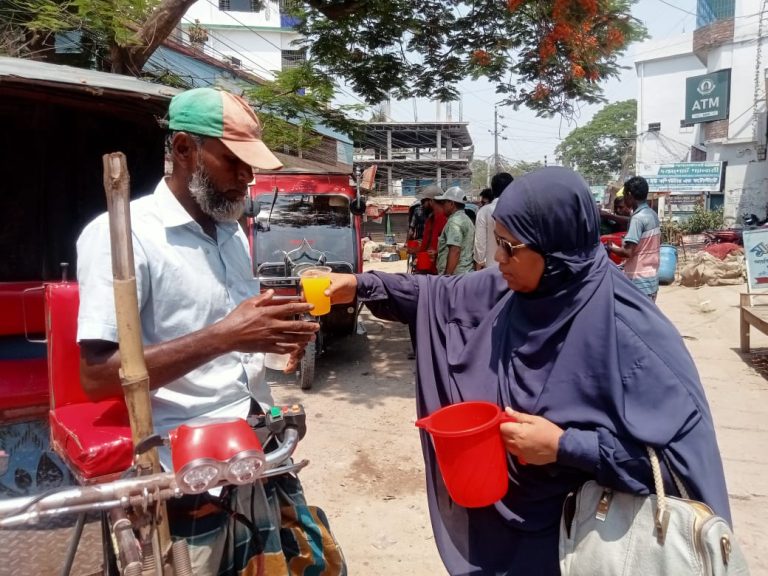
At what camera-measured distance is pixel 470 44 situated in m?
7.41

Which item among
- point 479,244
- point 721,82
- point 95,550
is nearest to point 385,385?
point 479,244

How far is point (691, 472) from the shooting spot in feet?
4.49

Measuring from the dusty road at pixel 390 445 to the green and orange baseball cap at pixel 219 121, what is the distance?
2220 millimetres

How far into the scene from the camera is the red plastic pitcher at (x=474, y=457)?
1.41 meters

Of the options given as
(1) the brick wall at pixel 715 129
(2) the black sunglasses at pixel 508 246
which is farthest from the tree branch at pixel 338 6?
(1) the brick wall at pixel 715 129

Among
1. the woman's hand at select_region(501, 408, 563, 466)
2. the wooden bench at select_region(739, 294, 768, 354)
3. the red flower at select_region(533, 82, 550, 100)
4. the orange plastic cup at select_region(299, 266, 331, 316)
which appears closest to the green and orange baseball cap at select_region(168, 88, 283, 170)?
the orange plastic cup at select_region(299, 266, 331, 316)

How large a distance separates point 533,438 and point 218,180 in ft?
3.51

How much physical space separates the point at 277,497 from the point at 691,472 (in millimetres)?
1086

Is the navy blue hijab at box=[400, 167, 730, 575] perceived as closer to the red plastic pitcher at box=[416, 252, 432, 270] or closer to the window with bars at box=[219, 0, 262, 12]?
the red plastic pitcher at box=[416, 252, 432, 270]

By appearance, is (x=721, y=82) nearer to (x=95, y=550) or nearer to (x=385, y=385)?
(x=385, y=385)

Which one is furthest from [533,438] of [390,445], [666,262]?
[666,262]

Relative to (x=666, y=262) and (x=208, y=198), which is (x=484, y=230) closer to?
(x=208, y=198)

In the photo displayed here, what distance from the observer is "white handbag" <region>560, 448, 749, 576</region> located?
50.3 inches

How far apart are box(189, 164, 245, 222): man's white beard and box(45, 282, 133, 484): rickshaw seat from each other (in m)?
0.60
